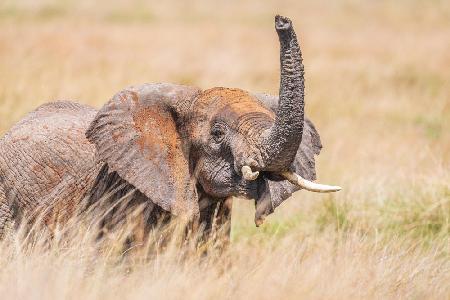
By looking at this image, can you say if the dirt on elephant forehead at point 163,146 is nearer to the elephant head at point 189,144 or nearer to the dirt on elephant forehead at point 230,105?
the elephant head at point 189,144

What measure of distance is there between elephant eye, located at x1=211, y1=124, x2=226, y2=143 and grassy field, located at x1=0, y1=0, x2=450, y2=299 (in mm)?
627

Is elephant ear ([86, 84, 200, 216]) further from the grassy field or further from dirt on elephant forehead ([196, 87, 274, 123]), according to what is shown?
the grassy field

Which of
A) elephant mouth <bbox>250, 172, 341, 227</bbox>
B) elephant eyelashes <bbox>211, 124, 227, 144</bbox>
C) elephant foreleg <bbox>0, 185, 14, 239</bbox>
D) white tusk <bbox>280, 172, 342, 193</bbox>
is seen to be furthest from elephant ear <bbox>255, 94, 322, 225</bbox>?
elephant foreleg <bbox>0, 185, 14, 239</bbox>

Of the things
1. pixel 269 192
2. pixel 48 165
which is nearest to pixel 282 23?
pixel 269 192

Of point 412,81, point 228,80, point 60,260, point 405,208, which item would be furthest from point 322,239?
point 412,81

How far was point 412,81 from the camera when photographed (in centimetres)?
1795

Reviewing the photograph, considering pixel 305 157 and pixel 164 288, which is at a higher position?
pixel 305 157

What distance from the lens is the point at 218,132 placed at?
6203 millimetres

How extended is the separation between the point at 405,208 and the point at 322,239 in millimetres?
1173

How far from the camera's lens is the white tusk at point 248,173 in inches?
226

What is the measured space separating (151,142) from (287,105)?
117 centimetres

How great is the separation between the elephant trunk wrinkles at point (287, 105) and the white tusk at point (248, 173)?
0.10 m

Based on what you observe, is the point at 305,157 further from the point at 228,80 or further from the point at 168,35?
the point at 168,35

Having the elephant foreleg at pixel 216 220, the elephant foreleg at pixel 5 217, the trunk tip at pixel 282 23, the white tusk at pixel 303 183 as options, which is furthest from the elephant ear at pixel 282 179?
the elephant foreleg at pixel 5 217
